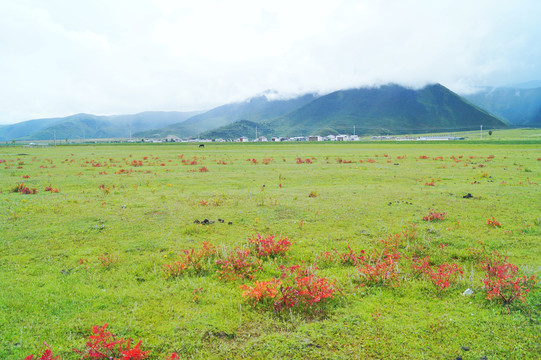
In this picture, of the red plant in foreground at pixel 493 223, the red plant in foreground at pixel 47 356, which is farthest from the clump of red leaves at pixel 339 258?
the red plant in foreground at pixel 493 223

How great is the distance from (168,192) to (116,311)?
47.0 feet

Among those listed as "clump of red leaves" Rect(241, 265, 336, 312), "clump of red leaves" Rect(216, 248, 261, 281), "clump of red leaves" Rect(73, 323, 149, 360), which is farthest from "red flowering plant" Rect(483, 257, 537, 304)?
"clump of red leaves" Rect(73, 323, 149, 360)

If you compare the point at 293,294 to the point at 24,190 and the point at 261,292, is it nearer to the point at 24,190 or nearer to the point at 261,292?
the point at 261,292

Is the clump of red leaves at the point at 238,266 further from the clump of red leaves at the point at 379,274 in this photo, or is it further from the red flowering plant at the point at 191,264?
the clump of red leaves at the point at 379,274

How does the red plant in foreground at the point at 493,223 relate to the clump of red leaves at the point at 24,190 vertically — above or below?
below

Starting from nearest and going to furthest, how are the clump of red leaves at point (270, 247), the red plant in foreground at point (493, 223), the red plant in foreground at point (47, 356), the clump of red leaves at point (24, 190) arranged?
1. the red plant in foreground at point (47, 356)
2. the clump of red leaves at point (270, 247)
3. the red plant in foreground at point (493, 223)
4. the clump of red leaves at point (24, 190)

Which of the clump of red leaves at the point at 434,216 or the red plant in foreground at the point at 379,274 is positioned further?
the clump of red leaves at the point at 434,216

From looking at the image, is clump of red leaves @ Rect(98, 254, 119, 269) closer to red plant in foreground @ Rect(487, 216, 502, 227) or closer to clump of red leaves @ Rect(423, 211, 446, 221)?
clump of red leaves @ Rect(423, 211, 446, 221)

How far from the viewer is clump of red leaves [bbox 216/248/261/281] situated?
791 centimetres

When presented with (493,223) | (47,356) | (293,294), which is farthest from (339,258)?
(493,223)

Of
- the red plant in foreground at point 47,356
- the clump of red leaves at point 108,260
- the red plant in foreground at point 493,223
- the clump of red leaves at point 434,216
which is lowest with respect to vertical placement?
the red plant in foreground at point 493,223

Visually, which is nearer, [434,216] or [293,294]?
[293,294]

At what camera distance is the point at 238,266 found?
8258 mm

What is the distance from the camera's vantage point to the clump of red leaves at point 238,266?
7.91m
